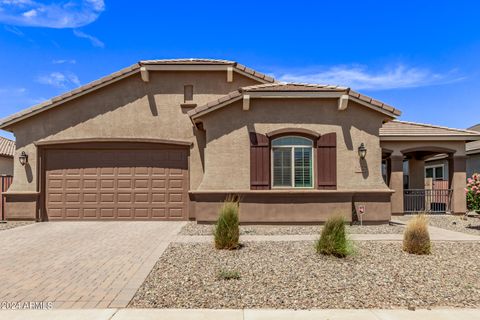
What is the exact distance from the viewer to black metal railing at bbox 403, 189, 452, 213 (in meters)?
15.5

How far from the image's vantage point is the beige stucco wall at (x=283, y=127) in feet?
37.5

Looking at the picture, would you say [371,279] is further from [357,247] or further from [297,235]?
[297,235]

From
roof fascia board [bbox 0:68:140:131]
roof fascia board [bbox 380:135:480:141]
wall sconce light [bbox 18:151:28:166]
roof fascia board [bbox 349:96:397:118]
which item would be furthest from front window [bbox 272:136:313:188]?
wall sconce light [bbox 18:151:28:166]

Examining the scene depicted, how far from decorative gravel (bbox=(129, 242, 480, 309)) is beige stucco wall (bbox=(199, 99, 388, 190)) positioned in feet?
12.7

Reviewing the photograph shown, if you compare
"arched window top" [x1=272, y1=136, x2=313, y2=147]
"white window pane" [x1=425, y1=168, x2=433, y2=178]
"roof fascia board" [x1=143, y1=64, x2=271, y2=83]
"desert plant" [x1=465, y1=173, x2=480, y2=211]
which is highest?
"roof fascia board" [x1=143, y1=64, x2=271, y2=83]

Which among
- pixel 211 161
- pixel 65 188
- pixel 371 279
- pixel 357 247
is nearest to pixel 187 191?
pixel 211 161

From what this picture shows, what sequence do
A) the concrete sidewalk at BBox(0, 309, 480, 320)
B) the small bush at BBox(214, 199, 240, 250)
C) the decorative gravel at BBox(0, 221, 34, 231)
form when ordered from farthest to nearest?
the decorative gravel at BBox(0, 221, 34, 231)
the small bush at BBox(214, 199, 240, 250)
the concrete sidewalk at BBox(0, 309, 480, 320)

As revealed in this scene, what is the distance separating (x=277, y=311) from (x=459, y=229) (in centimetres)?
974

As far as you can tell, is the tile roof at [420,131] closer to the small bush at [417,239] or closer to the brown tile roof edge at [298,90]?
the brown tile roof edge at [298,90]

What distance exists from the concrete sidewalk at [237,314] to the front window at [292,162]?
6945mm

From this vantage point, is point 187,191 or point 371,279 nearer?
point 371,279

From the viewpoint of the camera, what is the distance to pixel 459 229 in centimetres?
1133

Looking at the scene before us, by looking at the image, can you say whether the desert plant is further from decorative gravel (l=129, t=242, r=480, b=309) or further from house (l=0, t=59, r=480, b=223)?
decorative gravel (l=129, t=242, r=480, b=309)

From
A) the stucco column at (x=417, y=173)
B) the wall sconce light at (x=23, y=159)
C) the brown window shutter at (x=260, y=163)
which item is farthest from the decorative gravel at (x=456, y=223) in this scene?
the wall sconce light at (x=23, y=159)
